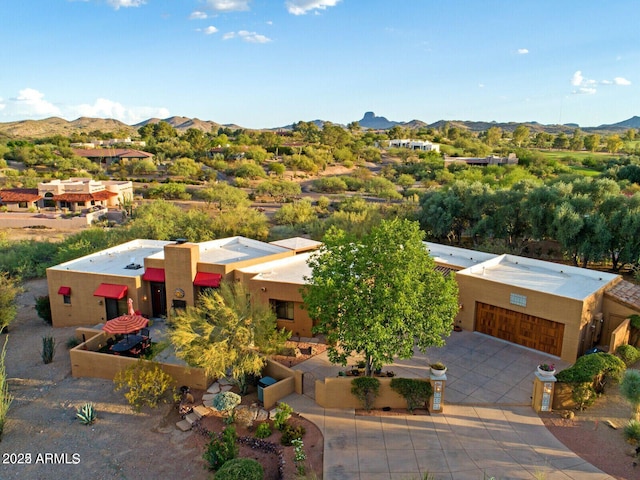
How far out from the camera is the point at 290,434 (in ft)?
43.5

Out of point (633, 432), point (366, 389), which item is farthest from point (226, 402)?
point (633, 432)

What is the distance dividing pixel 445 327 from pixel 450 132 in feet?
484

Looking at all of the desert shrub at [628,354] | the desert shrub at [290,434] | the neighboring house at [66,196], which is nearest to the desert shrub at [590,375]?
the desert shrub at [628,354]

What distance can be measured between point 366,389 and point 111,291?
13318mm

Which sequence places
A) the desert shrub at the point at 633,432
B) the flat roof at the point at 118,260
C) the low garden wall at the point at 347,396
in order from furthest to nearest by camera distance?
the flat roof at the point at 118,260, the low garden wall at the point at 347,396, the desert shrub at the point at 633,432

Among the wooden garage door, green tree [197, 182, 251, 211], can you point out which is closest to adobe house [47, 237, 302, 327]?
the wooden garage door

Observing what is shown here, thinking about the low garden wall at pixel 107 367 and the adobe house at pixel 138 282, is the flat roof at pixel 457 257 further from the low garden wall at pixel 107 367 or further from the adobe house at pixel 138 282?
the low garden wall at pixel 107 367

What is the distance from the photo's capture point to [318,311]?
15211 mm

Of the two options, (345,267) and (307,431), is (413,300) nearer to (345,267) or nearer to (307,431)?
(345,267)

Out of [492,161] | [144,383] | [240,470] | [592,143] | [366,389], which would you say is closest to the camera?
[240,470]

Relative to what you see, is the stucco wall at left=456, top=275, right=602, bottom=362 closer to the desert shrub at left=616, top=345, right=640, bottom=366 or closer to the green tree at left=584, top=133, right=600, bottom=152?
the desert shrub at left=616, top=345, right=640, bottom=366

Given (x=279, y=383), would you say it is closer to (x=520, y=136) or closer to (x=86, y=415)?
(x=86, y=415)

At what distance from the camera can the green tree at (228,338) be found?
49.4 ft

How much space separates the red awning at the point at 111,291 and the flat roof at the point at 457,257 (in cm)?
1466
